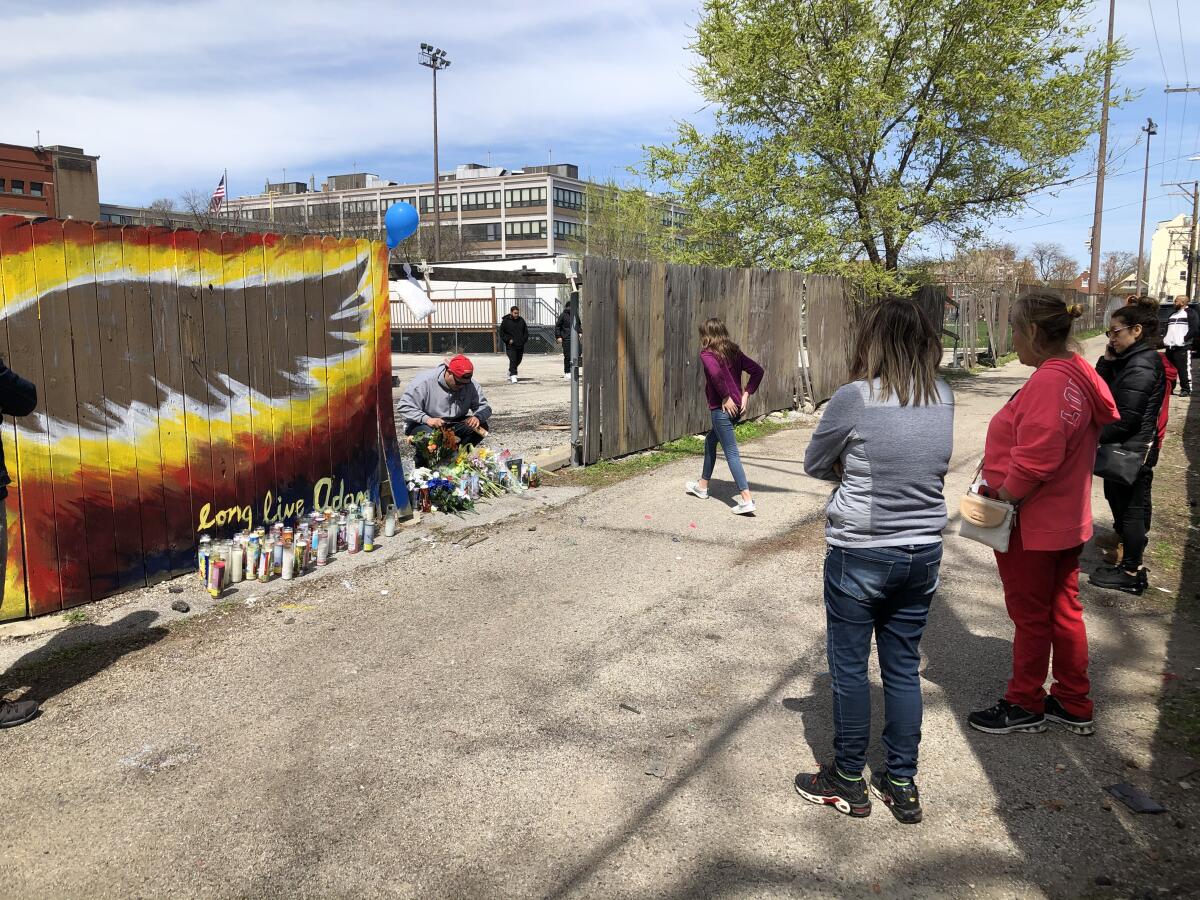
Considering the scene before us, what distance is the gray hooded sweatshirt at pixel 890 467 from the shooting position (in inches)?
116

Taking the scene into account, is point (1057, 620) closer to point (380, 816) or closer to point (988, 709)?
point (988, 709)

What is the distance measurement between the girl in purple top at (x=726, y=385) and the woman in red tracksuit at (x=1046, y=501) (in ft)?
12.1

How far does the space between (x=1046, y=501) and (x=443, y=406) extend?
18.1ft

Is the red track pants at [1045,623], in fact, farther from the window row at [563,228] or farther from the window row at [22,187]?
the window row at [563,228]

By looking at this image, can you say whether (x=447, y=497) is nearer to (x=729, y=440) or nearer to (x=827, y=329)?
(x=729, y=440)

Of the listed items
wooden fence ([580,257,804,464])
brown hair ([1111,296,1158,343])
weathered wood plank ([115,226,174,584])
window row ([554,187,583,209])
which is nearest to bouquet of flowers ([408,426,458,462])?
wooden fence ([580,257,804,464])

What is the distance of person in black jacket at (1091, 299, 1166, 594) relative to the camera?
5102mm

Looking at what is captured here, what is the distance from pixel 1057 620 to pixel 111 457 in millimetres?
5127

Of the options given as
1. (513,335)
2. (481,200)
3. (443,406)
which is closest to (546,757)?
(443,406)

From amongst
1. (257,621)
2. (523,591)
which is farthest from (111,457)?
(523,591)

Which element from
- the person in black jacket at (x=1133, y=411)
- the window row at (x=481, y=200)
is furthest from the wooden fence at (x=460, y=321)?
the window row at (x=481, y=200)

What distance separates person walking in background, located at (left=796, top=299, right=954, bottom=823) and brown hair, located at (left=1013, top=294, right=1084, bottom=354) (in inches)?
28.0

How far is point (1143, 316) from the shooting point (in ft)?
16.5

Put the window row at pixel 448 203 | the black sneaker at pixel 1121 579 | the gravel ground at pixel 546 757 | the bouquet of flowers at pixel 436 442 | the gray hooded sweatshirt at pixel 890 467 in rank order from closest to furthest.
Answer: the gravel ground at pixel 546 757 → the gray hooded sweatshirt at pixel 890 467 → the black sneaker at pixel 1121 579 → the bouquet of flowers at pixel 436 442 → the window row at pixel 448 203
